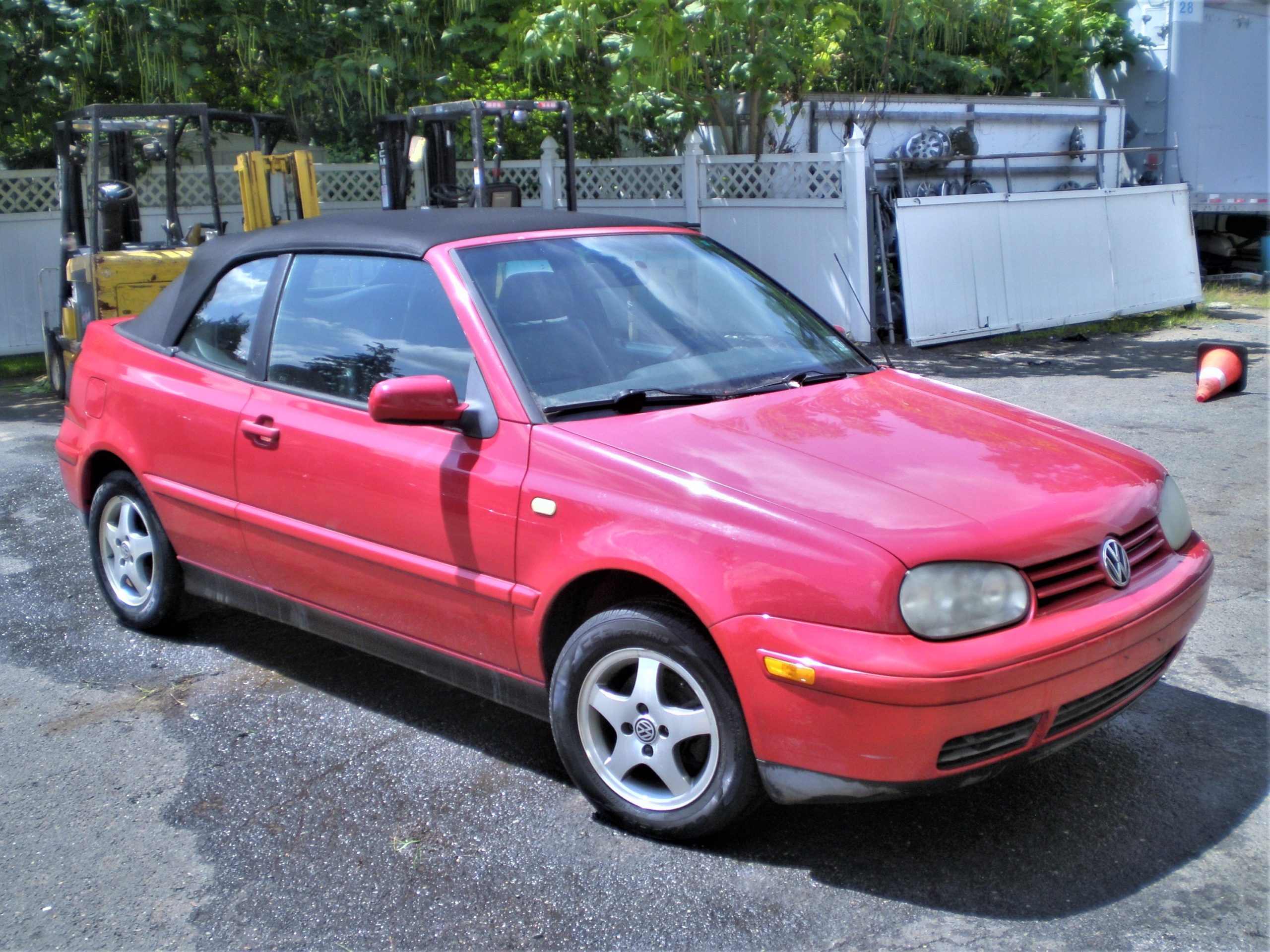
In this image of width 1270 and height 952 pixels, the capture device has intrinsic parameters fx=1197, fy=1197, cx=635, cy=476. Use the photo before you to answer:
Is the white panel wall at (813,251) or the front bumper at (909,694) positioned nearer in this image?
the front bumper at (909,694)

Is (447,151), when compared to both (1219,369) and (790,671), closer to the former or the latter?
(1219,369)

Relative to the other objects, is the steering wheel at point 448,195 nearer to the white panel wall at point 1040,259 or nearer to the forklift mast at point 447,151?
the forklift mast at point 447,151

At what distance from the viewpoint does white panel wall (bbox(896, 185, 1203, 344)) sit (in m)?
12.6

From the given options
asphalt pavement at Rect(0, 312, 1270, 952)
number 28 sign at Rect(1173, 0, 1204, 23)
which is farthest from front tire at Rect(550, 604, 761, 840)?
number 28 sign at Rect(1173, 0, 1204, 23)

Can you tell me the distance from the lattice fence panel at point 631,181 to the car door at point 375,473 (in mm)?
10585

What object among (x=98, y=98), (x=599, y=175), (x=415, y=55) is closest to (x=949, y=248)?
(x=599, y=175)

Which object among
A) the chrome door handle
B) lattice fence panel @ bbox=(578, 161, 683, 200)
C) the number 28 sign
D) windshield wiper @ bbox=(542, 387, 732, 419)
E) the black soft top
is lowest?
the chrome door handle

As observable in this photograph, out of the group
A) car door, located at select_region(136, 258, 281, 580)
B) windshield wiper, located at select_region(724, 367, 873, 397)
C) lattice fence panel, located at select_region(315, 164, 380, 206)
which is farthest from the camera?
lattice fence panel, located at select_region(315, 164, 380, 206)

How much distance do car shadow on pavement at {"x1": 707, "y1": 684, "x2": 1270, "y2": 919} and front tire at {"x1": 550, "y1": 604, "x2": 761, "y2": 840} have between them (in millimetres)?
201

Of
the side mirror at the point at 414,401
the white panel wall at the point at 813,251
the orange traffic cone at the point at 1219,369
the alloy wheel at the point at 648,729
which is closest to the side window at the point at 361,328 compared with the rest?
the side mirror at the point at 414,401

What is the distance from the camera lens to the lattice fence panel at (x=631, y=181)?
1431 centimetres

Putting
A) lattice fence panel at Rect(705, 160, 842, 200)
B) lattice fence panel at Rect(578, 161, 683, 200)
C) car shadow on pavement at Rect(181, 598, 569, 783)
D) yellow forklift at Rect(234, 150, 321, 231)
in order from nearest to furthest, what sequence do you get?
car shadow on pavement at Rect(181, 598, 569, 783), yellow forklift at Rect(234, 150, 321, 231), lattice fence panel at Rect(705, 160, 842, 200), lattice fence panel at Rect(578, 161, 683, 200)

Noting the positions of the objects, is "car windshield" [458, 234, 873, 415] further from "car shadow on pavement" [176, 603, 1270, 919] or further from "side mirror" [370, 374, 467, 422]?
"car shadow on pavement" [176, 603, 1270, 919]

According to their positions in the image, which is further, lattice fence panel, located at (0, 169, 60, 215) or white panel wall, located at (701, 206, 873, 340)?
lattice fence panel, located at (0, 169, 60, 215)
